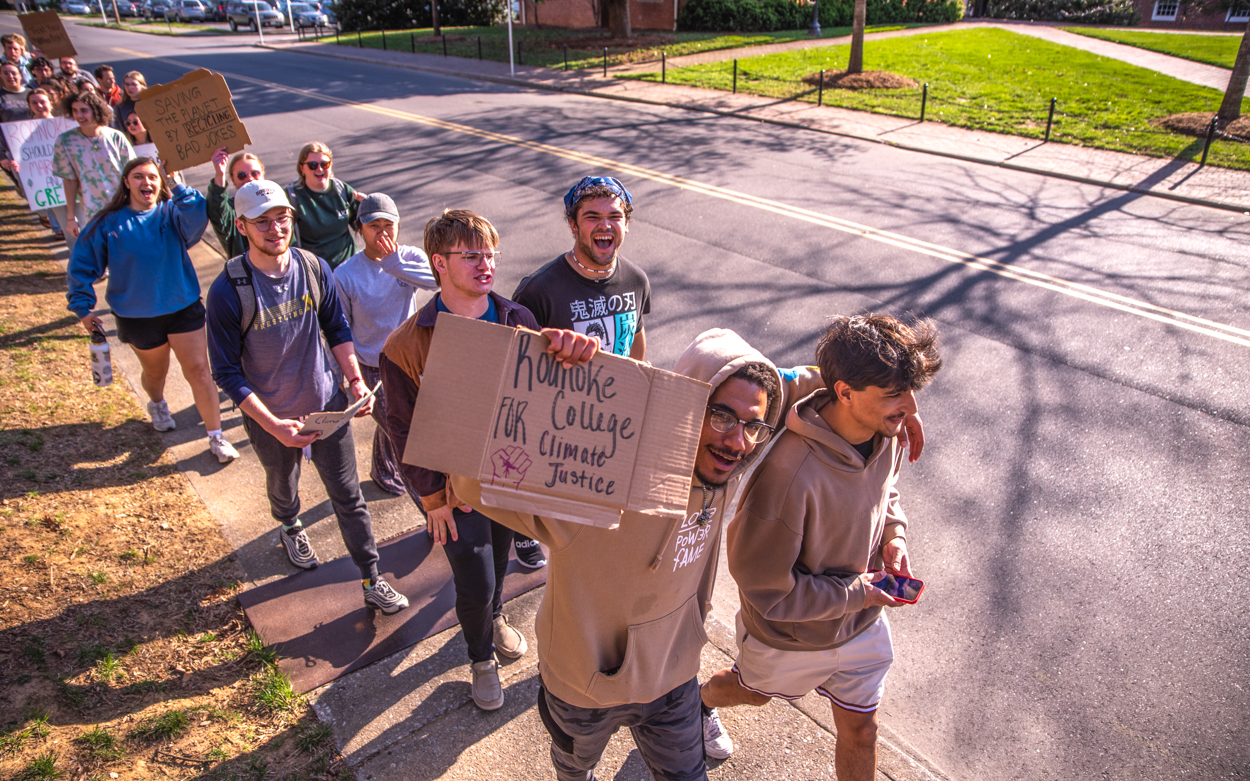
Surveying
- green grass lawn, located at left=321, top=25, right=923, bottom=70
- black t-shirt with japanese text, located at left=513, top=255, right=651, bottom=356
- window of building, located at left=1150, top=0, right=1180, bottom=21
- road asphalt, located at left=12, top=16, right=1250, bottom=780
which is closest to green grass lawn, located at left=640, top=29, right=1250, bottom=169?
road asphalt, located at left=12, top=16, right=1250, bottom=780

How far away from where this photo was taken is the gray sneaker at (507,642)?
3.39 m

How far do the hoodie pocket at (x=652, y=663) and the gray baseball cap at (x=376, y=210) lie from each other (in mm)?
2832

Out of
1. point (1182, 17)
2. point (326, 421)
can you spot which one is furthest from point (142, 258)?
point (1182, 17)

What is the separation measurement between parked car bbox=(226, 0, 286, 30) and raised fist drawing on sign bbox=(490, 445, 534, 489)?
48.8 meters

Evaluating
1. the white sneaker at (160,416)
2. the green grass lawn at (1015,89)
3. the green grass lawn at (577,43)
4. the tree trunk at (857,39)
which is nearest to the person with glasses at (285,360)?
the white sneaker at (160,416)

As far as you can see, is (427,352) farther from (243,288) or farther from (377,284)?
(377,284)

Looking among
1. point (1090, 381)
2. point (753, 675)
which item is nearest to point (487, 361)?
point (753, 675)

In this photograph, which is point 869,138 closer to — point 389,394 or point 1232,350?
point 1232,350

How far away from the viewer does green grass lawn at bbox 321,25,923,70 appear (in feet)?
83.8

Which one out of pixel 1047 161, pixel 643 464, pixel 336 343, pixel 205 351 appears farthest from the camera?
pixel 1047 161

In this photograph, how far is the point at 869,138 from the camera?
1454cm

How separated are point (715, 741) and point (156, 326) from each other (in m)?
4.19

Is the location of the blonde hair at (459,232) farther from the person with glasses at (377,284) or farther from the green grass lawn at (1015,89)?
the green grass lawn at (1015,89)

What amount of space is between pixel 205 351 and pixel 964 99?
705 inches
